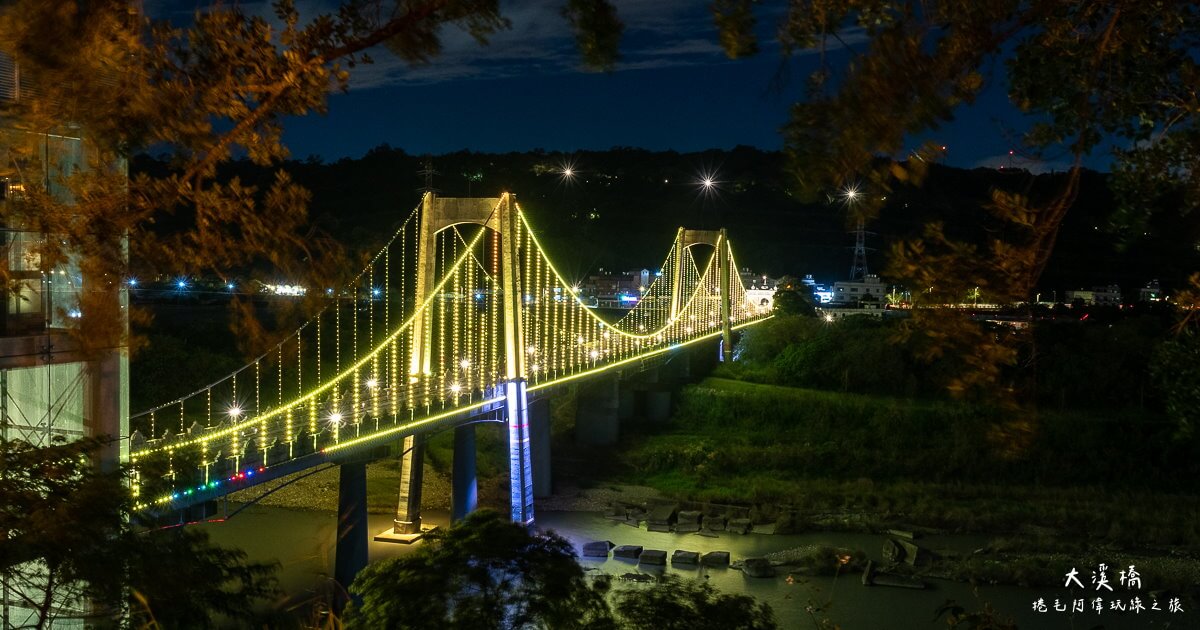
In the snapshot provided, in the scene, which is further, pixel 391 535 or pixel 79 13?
pixel 391 535

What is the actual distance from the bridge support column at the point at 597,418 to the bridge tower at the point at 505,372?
857 cm

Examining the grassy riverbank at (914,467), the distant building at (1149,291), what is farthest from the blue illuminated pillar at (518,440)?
the distant building at (1149,291)

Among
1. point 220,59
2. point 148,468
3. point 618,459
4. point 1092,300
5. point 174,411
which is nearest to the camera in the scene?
point 220,59

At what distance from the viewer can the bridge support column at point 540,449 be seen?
864 inches

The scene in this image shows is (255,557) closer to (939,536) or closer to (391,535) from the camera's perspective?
(391,535)

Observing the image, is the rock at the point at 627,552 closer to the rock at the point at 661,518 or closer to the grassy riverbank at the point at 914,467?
the rock at the point at 661,518

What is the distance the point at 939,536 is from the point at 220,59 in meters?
A: 16.4

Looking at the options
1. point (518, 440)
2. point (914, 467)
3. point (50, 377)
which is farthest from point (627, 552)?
point (50, 377)

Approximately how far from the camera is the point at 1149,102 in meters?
4.50

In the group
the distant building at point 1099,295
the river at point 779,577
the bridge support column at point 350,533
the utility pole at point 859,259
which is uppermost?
the utility pole at point 859,259

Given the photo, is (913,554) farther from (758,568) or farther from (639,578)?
(639,578)

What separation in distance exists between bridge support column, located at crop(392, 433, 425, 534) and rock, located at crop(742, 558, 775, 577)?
4.94m

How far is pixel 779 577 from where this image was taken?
1592 cm

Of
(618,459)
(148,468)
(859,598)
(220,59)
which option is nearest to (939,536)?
(859,598)
